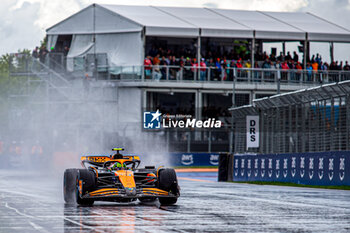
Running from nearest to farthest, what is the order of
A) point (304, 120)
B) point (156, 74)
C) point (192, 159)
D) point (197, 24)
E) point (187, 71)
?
point (304, 120), point (192, 159), point (156, 74), point (187, 71), point (197, 24)

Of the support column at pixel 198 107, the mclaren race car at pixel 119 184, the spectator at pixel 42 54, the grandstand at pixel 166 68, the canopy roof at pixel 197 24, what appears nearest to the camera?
the mclaren race car at pixel 119 184

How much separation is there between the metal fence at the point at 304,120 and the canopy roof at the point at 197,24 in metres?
16.8

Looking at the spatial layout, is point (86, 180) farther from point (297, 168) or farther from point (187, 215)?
point (297, 168)

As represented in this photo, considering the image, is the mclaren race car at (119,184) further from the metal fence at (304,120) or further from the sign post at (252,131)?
the sign post at (252,131)

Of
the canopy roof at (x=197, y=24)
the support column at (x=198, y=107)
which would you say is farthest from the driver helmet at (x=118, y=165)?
the canopy roof at (x=197, y=24)

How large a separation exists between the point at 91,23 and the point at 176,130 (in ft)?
36.4

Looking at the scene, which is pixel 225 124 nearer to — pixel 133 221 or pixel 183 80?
pixel 183 80

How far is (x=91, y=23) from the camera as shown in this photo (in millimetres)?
50062

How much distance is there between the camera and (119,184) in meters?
15.1

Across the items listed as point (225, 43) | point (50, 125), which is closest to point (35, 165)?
point (50, 125)

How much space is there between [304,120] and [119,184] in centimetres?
1169

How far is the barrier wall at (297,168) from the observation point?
2221 cm

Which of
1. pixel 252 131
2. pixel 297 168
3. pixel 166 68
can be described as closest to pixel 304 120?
pixel 297 168

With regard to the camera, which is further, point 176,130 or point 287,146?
point 176,130
